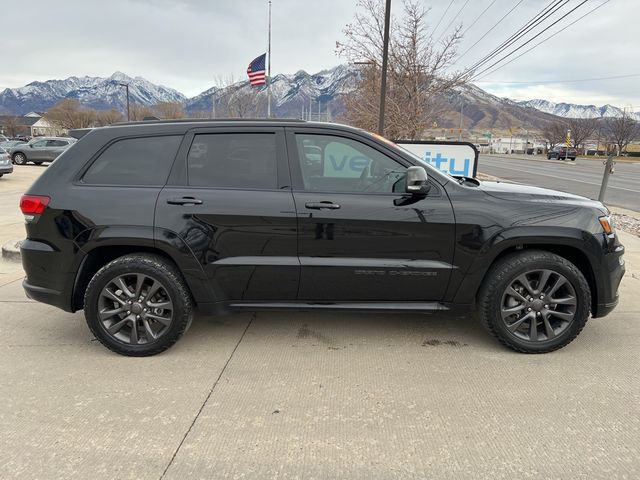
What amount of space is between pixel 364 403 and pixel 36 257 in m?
2.67

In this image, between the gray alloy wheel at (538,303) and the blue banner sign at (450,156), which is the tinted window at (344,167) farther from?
the blue banner sign at (450,156)

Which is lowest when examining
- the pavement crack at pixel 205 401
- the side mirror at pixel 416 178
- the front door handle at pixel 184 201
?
the pavement crack at pixel 205 401

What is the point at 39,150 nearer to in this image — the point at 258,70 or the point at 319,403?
the point at 258,70

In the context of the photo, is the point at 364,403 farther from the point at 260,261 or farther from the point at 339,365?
the point at 260,261

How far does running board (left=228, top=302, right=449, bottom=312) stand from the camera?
3598 mm

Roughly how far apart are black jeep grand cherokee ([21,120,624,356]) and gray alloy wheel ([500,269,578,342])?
1 cm

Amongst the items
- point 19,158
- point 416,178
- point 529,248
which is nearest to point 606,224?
point 529,248

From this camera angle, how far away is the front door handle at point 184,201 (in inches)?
136

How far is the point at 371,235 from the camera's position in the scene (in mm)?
3459

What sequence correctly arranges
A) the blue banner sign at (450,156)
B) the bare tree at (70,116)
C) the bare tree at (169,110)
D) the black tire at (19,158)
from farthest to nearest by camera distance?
the bare tree at (70,116)
the bare tree at (169,110)
the black tire at (19,158)
the blue banner sign at (450,156)

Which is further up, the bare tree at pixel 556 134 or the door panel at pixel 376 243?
the bare tree at pixel 556 134

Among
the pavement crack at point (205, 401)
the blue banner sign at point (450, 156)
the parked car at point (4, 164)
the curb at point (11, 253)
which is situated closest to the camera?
the pavement crack at point (205, 401)

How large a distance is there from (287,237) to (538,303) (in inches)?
78.4

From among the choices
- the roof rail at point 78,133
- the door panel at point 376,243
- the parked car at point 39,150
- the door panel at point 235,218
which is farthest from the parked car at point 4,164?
the door panel at point 376,243
